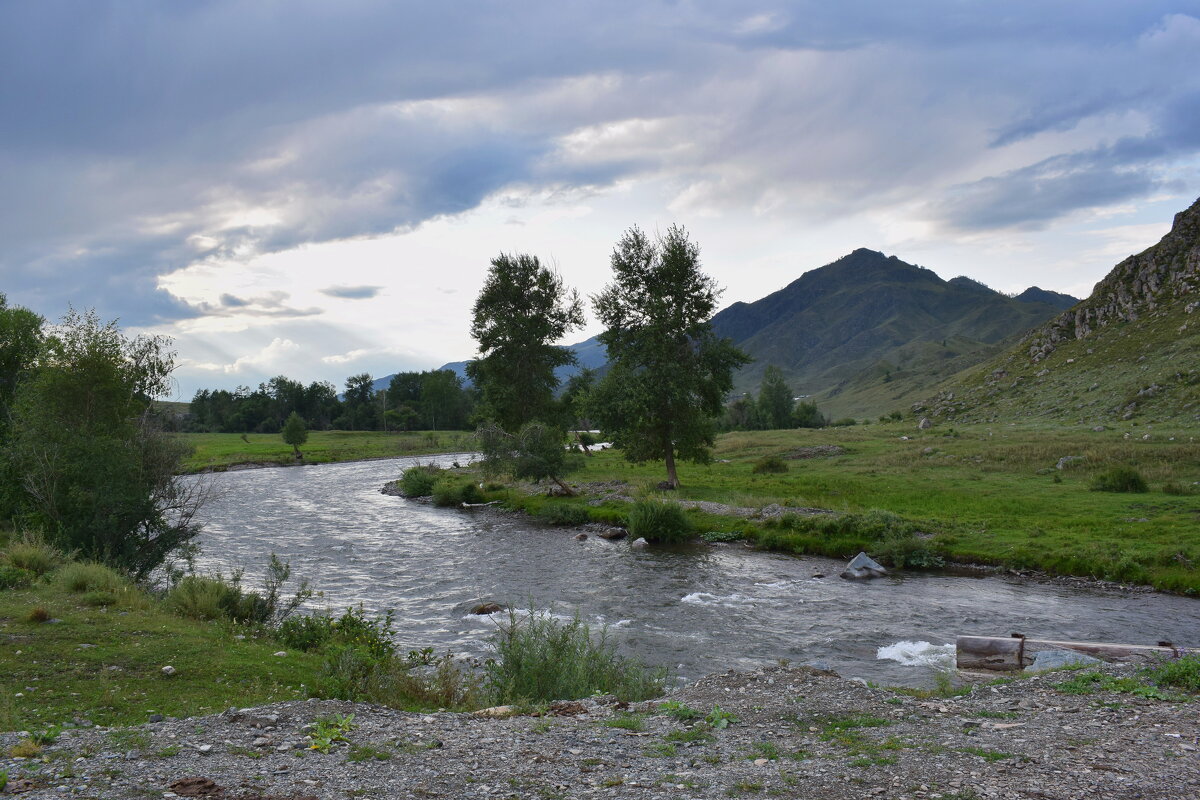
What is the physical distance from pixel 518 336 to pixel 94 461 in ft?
121

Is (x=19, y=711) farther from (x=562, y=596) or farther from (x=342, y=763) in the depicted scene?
(x=562, y=596)

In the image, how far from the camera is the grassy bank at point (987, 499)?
23297mm

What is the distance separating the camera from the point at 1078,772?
7379 mm

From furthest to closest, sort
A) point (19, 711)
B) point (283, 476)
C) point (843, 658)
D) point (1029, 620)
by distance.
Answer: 1. point (283, 476)
2. point (1029, 620)
3. point (843, 658)
4. point (19, 711)

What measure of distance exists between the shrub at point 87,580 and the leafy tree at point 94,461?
3.55 m

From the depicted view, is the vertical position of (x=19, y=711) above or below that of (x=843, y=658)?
above

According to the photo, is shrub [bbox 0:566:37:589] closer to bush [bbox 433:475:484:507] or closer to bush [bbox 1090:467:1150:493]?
bush [bbox 433:475:484:507]

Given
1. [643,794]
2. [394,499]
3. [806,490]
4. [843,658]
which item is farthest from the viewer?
[394,499]

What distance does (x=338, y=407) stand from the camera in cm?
15588

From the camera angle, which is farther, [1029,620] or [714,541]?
[714,541]

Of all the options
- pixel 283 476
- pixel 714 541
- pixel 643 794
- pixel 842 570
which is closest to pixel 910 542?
pixel 842 570

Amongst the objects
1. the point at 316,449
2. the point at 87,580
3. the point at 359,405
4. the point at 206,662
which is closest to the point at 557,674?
the point at 206,662

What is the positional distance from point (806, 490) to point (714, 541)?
339 inches

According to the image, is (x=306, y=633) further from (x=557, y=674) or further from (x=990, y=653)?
(x=990, y=653)
